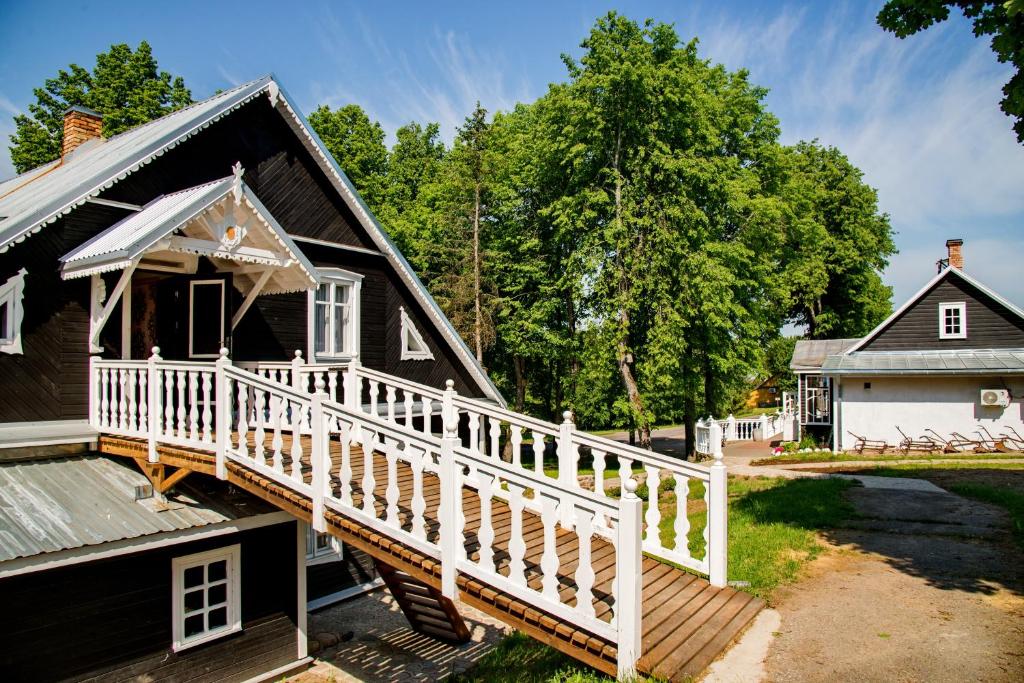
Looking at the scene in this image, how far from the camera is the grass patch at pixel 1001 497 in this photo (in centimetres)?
911

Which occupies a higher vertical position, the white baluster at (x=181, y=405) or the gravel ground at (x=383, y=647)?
the white baluster at (x=181, y=405)

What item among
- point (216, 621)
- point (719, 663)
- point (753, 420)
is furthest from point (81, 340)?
point (753, 420)

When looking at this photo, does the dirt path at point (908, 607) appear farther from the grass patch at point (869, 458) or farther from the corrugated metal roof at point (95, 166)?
the grass patch at point (869, 458)

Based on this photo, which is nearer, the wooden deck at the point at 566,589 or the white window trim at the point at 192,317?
the wooden deck at the point at 566,589

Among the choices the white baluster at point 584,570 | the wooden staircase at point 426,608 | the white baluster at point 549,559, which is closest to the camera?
the white baluster at point 584,570

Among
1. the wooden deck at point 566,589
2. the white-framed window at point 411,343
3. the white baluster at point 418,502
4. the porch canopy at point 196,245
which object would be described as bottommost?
the wooden deck at point 566,589

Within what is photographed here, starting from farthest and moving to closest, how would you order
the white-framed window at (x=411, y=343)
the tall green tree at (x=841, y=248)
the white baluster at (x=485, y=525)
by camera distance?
the tall green tree at (x=841, y=248), the white-framed window at (x=411, y=343), the white baluster at (x=485, y=525)

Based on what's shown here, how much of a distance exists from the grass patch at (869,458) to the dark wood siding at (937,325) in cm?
453

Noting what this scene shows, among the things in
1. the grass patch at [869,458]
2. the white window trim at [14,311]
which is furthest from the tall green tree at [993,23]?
the grass patch at [869,458]

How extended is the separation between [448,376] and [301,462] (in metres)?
7.90

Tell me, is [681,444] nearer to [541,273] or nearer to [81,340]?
[541,273]

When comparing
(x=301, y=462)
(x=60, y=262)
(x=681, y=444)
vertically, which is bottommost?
(x=681, y=444)

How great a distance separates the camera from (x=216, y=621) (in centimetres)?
921

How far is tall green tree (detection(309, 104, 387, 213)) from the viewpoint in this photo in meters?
33.4
